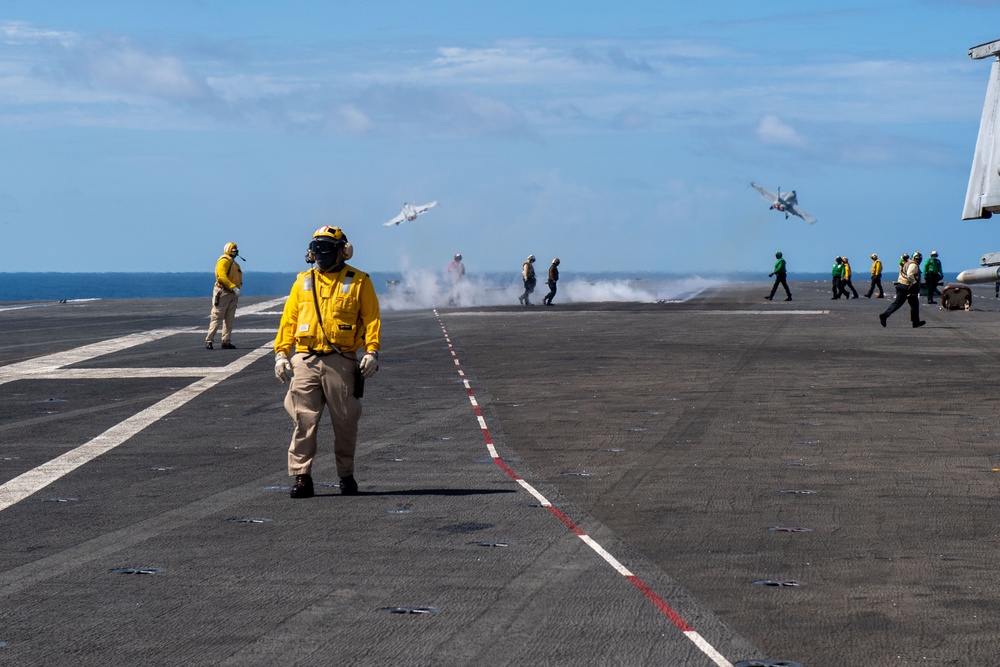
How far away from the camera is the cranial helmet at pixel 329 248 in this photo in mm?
10273

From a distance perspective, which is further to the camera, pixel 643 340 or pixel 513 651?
pixel 643 340

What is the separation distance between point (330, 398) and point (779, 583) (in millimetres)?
4494

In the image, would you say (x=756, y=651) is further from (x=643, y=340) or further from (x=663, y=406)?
(x=643, y=340)

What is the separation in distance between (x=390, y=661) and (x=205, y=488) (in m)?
5.22

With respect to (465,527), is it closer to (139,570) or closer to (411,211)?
(139,570)

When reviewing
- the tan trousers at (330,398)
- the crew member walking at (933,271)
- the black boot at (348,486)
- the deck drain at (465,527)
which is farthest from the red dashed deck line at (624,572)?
the crew member walking at (933,271)

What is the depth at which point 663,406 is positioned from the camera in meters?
16.7

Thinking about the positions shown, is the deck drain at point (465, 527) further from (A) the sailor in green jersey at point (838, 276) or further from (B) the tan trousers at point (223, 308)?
(A) the sailor in green jersey at point (838, 276)

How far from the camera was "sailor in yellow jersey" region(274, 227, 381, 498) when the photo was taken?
10273 mm

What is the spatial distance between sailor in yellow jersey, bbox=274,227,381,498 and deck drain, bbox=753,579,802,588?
4.17m

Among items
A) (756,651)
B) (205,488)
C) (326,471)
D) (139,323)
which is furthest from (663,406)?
(139,323)

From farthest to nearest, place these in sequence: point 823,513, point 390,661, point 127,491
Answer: point 127,491 → point 823,513 → point 390,661

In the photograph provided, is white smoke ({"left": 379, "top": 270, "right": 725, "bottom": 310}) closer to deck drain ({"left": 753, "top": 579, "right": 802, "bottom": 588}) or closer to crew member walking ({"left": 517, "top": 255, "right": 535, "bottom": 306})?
crew member walking ({"left": 517, "top": 255, "right": 535, "bottom": 306})

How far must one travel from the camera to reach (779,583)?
23.8ft
